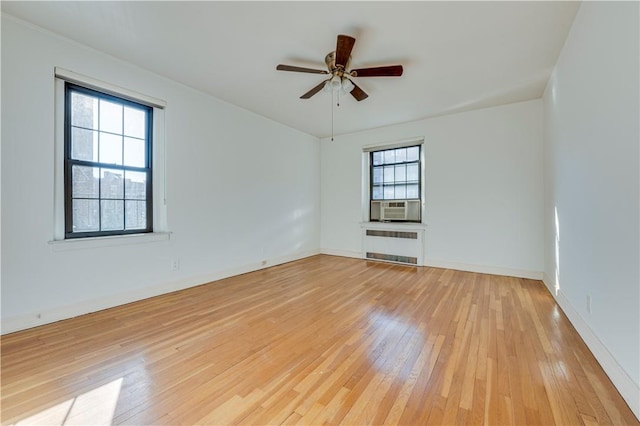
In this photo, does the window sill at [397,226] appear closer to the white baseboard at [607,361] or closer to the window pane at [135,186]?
the white baseboard at [607,361]

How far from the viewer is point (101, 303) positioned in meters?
2.76

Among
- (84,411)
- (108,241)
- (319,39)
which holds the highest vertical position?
(319,39)

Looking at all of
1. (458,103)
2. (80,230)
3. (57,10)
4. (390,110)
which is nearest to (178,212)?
(80,230)

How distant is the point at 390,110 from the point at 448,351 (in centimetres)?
362

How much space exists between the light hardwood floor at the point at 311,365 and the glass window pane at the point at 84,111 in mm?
1978

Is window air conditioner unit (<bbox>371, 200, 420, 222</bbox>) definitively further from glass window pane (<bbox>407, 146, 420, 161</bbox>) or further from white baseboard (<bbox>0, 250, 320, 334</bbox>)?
white baseboard (<bbox>0, 250, 320, 334</bbox>)

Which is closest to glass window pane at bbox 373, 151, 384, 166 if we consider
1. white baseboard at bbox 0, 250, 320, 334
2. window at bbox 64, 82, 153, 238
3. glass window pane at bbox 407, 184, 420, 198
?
glass window pane at bbox 407, 184, 420, 198

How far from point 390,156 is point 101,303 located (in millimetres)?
5077

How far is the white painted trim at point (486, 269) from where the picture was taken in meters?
3.96

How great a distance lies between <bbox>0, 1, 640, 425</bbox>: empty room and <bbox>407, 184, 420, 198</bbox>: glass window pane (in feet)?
1.33

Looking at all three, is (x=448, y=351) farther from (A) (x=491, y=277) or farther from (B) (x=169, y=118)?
(B) (x=169, y=118)

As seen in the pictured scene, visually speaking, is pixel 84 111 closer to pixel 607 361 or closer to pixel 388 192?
pixel 388 192

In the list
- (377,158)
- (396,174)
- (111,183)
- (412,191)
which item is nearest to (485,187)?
(412,191)

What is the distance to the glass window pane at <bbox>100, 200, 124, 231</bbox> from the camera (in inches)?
114
